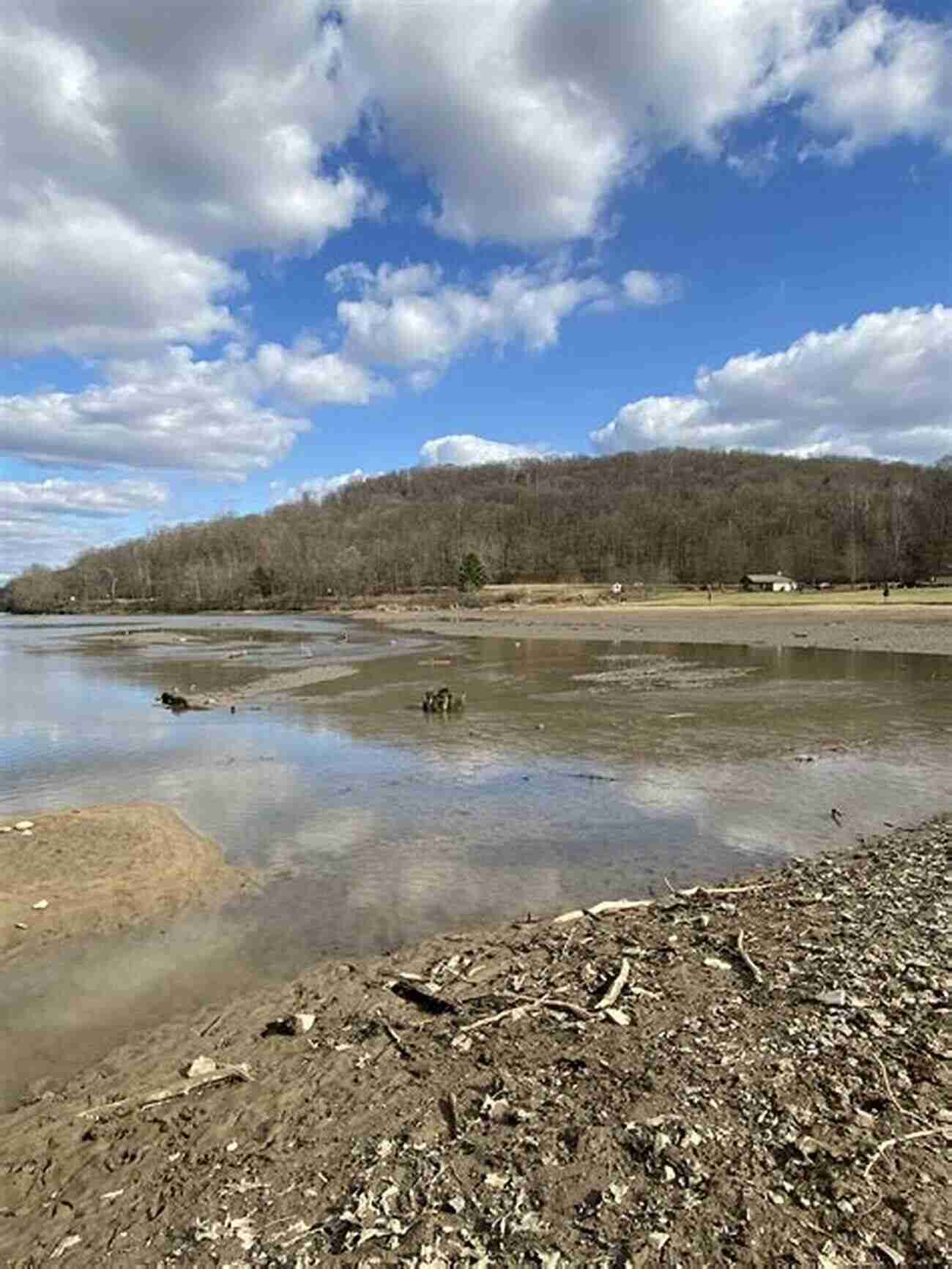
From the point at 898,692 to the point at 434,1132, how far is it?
29218 mm

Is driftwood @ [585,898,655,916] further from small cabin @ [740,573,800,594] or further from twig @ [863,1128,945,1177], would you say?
small cabin @ [740,573,800,594]

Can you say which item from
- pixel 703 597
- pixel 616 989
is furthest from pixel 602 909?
pixel 703 597

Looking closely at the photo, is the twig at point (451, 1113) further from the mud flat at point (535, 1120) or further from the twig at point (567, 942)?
the twig at point (567, 942)

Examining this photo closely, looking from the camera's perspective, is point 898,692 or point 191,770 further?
point 898,692

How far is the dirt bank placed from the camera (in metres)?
10.2

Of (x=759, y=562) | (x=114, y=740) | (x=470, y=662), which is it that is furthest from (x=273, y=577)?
(x=114, y=740)

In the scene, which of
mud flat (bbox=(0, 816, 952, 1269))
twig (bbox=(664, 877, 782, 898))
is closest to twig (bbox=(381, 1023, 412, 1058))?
mud flat (bbox=(0, 816, 952, 1269))

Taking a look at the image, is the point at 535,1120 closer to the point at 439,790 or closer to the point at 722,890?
the point at 722,890

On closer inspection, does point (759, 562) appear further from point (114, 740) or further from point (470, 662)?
point (114, 740)

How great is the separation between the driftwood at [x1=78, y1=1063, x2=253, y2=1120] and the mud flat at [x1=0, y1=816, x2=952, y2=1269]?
0.09 ft

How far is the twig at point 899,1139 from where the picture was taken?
4.75 m

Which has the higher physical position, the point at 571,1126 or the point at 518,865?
the point at 571,1126

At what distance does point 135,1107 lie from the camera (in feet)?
19.7

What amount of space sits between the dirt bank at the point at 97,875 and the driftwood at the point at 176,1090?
403 centimetres
